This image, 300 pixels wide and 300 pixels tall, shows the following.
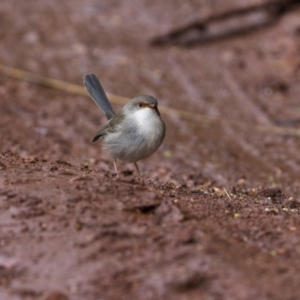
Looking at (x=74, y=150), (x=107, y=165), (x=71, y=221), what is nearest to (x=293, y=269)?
(x=71, y=221)

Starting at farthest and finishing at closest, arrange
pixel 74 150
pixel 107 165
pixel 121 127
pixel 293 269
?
pixel 74 150
pixel 107 165
pixel 121 127
pixel 293 269

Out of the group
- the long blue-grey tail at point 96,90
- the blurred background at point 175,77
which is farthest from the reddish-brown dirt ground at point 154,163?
the long blue-grey tail at point 96,90

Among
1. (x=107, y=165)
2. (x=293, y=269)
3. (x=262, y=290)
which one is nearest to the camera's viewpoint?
(x=262, y=290)

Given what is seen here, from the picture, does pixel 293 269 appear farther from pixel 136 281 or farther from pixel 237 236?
pixel 136 281

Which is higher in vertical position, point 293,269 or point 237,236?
point 237,236

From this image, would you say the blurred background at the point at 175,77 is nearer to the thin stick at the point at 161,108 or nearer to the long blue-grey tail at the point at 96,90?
the thin stick at the point at 161,108

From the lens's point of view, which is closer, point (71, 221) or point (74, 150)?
point (71, 221)
